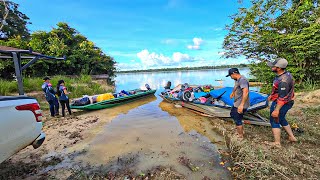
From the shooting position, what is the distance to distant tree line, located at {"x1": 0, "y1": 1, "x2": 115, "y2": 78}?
50.5 feet

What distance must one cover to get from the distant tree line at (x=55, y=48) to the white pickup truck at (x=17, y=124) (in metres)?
13.5

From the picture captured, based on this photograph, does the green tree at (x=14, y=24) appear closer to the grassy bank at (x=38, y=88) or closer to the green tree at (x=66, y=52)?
the green tree at (x=66, y=52)

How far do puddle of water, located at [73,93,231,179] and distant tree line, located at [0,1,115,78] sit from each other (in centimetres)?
1176

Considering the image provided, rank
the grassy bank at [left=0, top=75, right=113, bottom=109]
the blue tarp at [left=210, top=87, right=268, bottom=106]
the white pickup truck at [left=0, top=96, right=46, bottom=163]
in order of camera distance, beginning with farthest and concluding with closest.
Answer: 1. the grassy bank at [left=0, top=75, right=113, bottom=109]
2. the blue tarp at [left=210, top=87, right=268, bottom=106]
3. the white pickup truck at [left=0, top=96, right=46, bottom=163]

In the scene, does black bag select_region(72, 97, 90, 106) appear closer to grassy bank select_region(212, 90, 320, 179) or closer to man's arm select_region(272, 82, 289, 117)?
grassy bank select_region(212, 90, 320, 179)

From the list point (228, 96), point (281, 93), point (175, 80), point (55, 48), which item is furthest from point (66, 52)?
point (175, 80)

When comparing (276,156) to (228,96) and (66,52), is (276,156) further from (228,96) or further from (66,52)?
(66,52)

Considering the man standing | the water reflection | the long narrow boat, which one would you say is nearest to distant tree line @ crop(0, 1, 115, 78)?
the water reflection

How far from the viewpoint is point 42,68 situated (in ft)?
53.0

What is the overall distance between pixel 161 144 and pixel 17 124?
3.27 metres

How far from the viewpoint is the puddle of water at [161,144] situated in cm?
361

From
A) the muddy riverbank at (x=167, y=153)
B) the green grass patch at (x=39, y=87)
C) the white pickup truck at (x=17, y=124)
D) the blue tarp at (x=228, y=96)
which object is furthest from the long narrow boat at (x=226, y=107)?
the green grass patch at (x=39, y=87)

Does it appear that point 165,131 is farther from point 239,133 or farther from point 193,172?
point 193,172

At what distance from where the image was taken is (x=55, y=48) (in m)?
16.2
